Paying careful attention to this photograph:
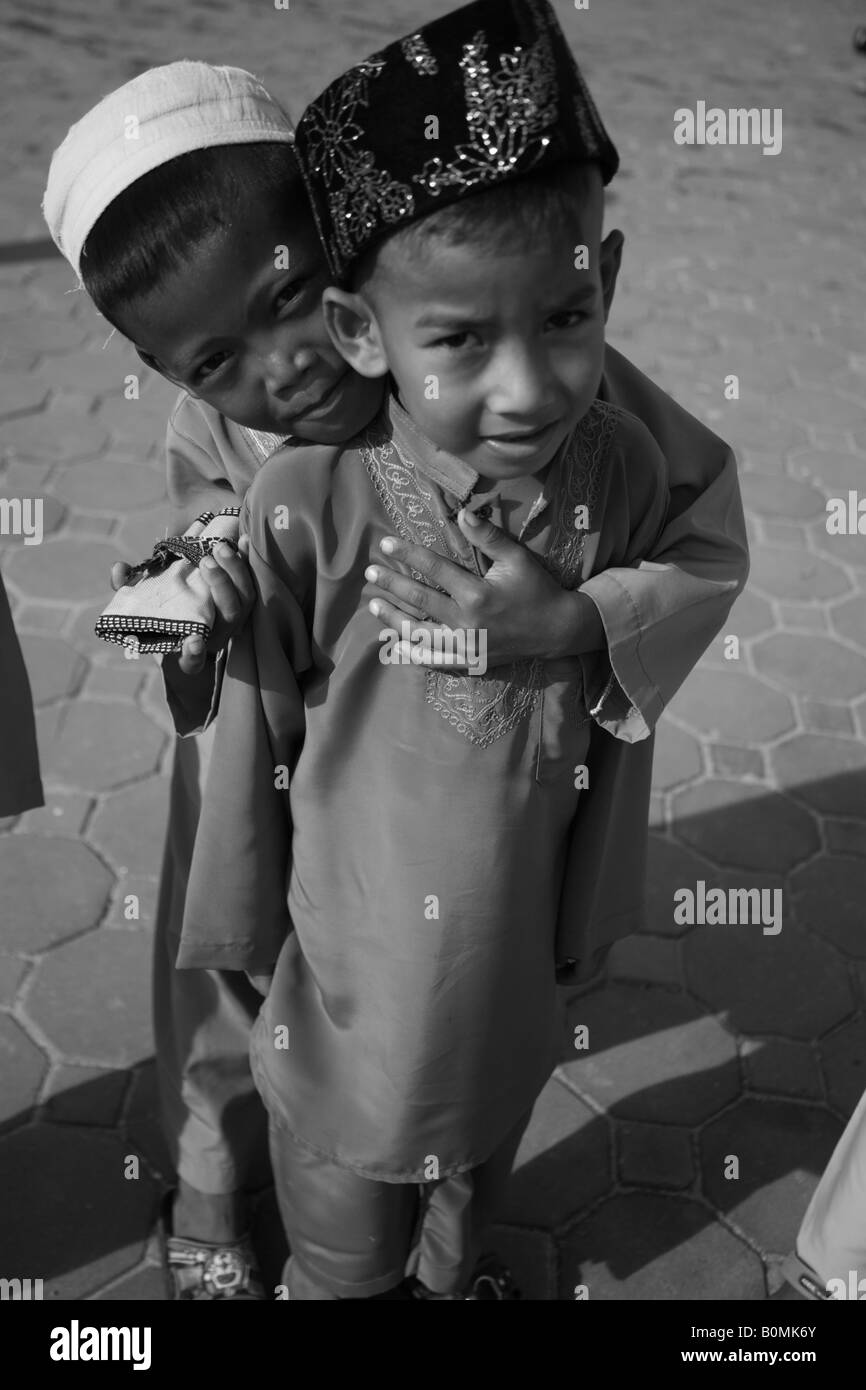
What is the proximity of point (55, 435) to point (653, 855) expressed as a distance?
3.20m

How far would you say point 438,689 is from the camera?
5.08ft

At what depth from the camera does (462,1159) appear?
1865 mm

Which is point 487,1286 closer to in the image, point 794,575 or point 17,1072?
point 17,1072

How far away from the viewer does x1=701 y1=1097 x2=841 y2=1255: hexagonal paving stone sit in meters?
2.60

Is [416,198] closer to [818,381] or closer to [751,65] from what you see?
[818,381]

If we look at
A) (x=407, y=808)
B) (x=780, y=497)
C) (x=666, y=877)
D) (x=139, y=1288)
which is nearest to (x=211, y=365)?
(x=407, y=808)

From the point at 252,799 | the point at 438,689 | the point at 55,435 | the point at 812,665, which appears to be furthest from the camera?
the point at 55,435

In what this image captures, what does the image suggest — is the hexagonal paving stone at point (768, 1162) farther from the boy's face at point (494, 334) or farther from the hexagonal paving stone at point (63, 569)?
the hexagonal paving stone at point (63, 569)

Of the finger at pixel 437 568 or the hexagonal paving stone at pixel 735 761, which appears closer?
the finger at pixel 437 568

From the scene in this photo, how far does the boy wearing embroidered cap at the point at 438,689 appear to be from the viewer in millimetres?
1207

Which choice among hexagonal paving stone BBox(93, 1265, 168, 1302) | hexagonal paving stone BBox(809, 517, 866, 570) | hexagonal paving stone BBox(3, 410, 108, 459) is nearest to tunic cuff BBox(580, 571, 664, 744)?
hexagonal paving stone BBox(93, 1265, 168, 1302)

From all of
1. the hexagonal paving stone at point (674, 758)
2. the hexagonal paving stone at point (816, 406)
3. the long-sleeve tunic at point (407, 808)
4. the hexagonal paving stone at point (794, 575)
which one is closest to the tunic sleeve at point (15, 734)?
the long-sleeve tunic at point (407, 808)

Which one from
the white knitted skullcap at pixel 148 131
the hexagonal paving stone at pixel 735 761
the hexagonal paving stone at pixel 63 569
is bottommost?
the hexagonal paving stone at pixel 735 761

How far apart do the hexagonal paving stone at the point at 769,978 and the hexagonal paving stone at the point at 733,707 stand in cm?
81
